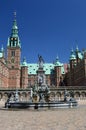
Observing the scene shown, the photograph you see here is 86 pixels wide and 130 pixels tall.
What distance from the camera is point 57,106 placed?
95.4 ft

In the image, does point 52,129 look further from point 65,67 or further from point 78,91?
point 65,67

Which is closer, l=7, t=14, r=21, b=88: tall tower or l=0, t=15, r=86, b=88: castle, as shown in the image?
l=0, t=15, r=86, b=88: castle

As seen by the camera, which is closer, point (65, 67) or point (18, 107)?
point (18, 107)

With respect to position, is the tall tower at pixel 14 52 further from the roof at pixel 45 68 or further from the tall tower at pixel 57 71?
the roof at pixel 45 68

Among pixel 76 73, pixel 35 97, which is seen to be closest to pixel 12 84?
pixel 76 73

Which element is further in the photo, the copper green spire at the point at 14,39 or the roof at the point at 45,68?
the roof at the point at 45,68

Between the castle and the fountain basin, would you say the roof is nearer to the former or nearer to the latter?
the castle

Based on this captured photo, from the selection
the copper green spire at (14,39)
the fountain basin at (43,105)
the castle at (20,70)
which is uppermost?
the copper green spire at (14,39)

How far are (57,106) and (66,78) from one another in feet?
344

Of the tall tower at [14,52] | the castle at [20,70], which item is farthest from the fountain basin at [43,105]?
the tall tower at [14,52]

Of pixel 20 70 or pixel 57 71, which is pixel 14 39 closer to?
pixel 20 70

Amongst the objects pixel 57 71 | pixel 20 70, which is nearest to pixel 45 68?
pixel 57 71

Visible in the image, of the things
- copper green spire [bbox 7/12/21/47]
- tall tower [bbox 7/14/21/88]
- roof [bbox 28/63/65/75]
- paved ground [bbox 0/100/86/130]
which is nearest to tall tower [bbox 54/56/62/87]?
roof [bbox 28/63/65/75]

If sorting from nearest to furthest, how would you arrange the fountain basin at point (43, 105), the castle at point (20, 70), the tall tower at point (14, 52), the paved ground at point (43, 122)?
the paved ground at point (43, 122), the fountain basin at point (43, 105), the castle at point (20, 70), the tall tower at point (14, 52)
